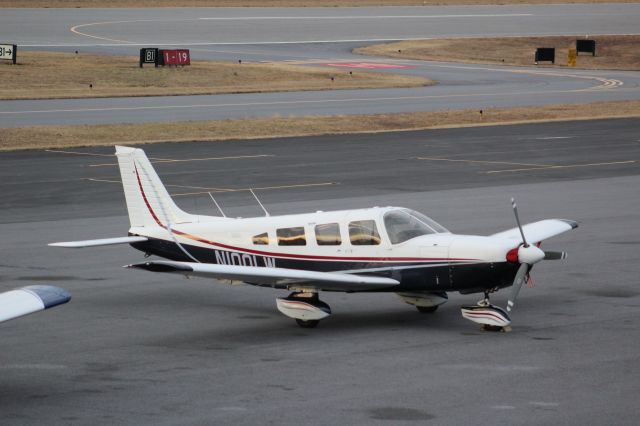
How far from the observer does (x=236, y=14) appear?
5226 inches

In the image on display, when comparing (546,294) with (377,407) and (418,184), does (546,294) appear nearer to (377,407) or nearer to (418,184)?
(377,407)

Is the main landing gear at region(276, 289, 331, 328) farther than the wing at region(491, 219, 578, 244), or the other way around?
the wing at region(491, 219, 578, 244)

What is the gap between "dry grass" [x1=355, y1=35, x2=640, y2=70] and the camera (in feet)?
326

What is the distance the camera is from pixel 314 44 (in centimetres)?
10506

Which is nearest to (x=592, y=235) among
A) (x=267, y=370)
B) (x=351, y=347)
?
(x=351, y=347)

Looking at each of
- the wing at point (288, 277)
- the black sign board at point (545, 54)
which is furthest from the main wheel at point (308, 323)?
the black sign board at point (545, 54)

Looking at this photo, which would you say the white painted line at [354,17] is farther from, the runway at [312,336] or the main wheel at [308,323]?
the main wheel at [308,323]

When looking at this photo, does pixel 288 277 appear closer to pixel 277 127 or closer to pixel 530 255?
pixel 530 255

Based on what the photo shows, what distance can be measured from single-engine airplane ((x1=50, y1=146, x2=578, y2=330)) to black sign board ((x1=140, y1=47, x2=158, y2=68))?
5802 centimetres

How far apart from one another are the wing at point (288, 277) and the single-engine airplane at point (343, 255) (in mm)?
17

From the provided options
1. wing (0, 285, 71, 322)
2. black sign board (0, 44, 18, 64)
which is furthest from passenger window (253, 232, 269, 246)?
black sign board (0, 44, 18, 64)

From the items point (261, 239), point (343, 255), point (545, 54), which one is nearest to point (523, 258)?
point (343, 255)

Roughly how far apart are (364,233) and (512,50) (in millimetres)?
86648

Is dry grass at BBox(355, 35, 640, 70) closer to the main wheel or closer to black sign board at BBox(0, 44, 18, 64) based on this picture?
black sign board at BBox(0, 44, 18, 64)
